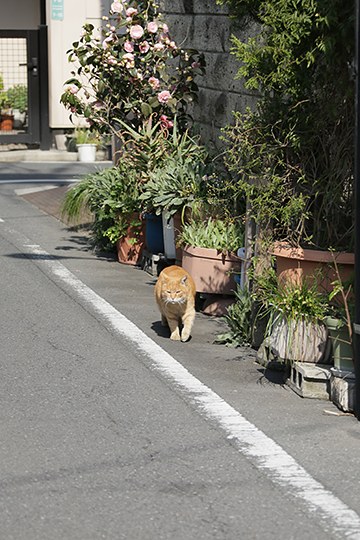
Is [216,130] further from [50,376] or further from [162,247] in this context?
[50,376]

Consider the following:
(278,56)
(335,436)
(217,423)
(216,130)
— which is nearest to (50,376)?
(217,423)

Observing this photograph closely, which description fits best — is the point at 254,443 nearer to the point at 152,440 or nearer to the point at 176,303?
the point at 152,440

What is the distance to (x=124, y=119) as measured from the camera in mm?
12047

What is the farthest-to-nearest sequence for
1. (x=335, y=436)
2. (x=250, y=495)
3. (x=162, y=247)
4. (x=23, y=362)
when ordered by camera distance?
(x=162, y=247) < (x=23, y=362) < (x=335, y=436) < (x=250, y=495)

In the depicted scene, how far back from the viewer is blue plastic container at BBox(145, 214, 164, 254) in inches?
436

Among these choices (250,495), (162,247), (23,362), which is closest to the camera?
(250,495)

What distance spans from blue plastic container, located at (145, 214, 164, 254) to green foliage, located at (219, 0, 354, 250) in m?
3.19

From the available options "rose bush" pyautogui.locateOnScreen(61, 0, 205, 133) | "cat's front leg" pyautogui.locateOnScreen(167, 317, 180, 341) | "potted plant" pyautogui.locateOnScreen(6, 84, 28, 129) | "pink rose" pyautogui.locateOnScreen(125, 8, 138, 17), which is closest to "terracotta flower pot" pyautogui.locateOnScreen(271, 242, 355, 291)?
"cat's front leg" pyautogui.locateOnScreen(167, 317, 180, 341)

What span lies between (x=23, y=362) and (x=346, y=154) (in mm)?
2567

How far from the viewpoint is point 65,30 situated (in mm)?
23500

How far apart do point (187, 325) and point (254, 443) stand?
2.46m

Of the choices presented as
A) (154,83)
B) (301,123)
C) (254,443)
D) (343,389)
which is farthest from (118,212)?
(254,443)

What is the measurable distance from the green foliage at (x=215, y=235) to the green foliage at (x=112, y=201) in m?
1.66

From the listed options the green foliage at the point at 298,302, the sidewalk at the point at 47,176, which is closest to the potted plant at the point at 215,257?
the green foliage at the point at 298,302
